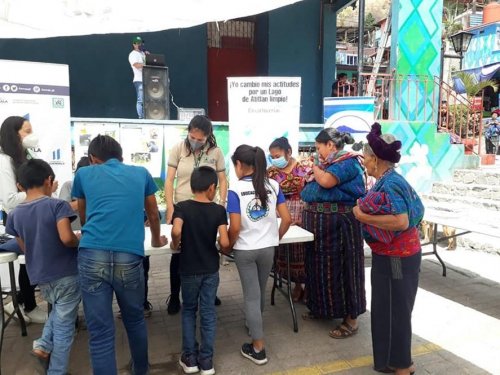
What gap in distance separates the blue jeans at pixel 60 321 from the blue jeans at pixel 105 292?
22 centimetres

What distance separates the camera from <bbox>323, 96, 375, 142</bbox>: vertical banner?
6074 mm

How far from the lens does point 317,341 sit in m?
3.20

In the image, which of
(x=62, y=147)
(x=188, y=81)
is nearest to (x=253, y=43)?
(x=188, y=81)

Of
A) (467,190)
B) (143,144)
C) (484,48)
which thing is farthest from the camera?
(484,48)

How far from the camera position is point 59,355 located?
247 cm

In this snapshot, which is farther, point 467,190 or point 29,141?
point 467,190

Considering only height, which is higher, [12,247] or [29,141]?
[29,141]

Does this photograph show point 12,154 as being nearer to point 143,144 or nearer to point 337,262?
point 337,262

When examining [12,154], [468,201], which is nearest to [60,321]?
[12,154]

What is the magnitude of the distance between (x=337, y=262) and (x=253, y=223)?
89cm

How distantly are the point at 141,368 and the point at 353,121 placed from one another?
467 cm

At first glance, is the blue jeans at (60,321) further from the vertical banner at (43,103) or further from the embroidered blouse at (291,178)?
the vertical banner at (43,103)

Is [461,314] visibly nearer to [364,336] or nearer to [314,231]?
[364,336]

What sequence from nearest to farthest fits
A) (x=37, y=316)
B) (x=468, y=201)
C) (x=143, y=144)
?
(x=37, y=316) < (x=143, y=144) < (x=468, y=201)
